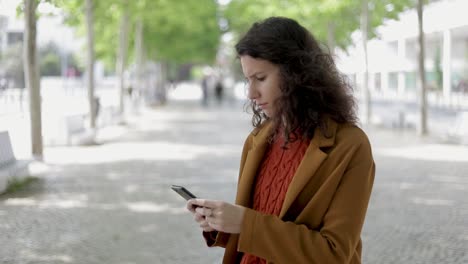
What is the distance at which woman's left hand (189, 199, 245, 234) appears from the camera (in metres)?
2.09

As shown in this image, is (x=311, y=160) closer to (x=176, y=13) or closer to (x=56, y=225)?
(x=56, y=225)

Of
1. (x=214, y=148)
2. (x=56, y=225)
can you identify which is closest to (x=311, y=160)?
(x=56, y=225)

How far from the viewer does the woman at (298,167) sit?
2102 millimetres

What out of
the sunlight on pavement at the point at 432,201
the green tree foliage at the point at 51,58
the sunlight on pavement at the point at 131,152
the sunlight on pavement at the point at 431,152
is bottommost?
the sunlight on pavement at the point at 431,152

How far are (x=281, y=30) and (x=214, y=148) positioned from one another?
15.9 m

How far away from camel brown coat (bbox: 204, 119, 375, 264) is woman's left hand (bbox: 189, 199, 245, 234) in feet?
0.07

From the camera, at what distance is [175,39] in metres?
50.5

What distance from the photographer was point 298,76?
2.18 m

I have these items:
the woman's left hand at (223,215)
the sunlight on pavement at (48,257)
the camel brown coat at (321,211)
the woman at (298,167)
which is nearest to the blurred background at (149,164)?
the sunlight on pavement at (48,257)

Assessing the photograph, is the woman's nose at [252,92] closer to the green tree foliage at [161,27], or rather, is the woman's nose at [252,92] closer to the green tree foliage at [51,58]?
the green tree foliage at [161,27]

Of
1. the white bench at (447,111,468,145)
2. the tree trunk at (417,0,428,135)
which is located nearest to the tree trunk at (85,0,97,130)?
the tree trunk at (417,0,428,135)

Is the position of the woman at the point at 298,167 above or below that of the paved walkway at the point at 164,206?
above

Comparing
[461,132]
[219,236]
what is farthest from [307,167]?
[461,132]

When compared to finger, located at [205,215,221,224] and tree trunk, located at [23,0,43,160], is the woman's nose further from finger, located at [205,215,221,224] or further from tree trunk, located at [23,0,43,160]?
tree trunk, located at [23,0,43,160]
